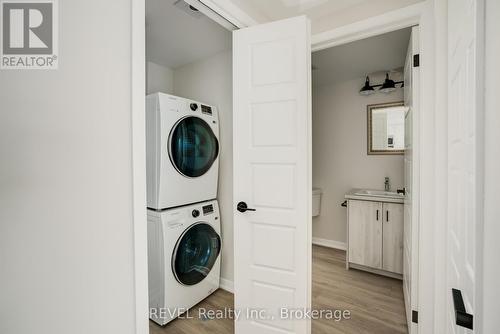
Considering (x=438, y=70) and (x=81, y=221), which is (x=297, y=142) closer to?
(x=438, y=70)

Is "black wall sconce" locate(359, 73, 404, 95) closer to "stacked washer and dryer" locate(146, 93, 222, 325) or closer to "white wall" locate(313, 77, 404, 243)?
"white wall" locate(313, 77, 404, 243)

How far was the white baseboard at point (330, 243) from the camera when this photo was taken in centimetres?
341

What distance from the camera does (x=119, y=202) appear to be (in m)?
0.90

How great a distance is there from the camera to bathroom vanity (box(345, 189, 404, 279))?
249cm

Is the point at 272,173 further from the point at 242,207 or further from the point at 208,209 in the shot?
the point at 208,209

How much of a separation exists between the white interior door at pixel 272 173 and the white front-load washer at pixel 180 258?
574mm

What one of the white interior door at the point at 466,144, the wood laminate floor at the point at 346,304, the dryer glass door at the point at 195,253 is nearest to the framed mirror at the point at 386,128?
the wood laminate floor at the point at 346,304

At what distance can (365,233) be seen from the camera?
2697 mm

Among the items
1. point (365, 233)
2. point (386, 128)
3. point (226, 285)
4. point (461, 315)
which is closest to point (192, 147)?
point (226, 285)

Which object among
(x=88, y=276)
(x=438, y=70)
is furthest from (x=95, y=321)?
(x=438, y=70)

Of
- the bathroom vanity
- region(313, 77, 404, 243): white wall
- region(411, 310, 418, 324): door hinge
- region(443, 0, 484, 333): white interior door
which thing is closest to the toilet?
region(313, 77, 404, 243): white wall

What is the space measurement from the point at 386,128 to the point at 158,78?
3021mm

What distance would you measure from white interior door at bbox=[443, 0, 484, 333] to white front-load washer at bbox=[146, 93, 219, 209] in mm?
1764

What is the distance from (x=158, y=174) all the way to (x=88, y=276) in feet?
3.40
